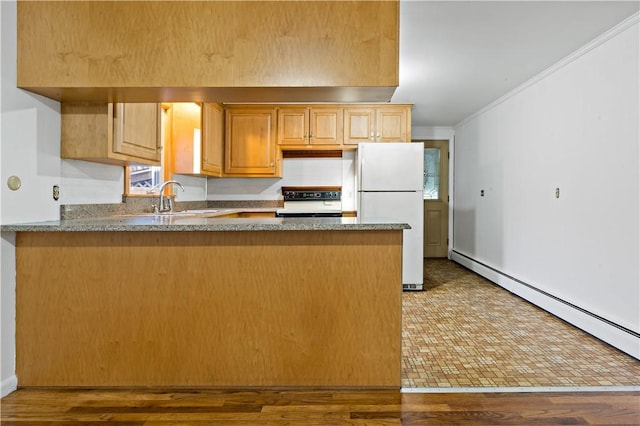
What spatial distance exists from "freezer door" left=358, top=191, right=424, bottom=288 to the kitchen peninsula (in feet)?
8.11

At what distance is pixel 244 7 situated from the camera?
6.42ft

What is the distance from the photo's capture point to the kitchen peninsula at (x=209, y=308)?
1.99m

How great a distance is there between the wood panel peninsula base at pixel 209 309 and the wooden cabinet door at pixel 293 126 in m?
3.10

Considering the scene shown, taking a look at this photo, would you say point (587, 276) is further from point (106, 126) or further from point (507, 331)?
point (106, 126)

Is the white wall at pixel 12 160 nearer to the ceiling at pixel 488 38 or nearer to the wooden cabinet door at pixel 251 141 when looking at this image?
the ceiling at pixel 488 38

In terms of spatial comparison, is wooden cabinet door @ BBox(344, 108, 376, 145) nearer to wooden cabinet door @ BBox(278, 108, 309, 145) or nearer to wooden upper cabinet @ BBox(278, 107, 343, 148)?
wooden upper cabinet @ BBox(278, 107, 343, 148)

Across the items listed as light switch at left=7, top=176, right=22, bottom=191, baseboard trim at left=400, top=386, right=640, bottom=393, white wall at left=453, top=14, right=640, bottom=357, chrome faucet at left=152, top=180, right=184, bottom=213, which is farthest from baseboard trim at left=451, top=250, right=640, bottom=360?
light switch at left=7, top=176, right=22, bottom=191

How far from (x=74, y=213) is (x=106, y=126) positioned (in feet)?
1.93

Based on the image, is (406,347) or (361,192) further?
(361,192)

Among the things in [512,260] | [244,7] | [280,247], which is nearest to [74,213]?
→ [280,247]

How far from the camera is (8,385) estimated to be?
196cm

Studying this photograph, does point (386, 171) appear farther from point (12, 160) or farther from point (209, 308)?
point (12, 160)

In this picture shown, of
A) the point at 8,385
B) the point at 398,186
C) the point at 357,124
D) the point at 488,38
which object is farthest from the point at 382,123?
the point at 8,385

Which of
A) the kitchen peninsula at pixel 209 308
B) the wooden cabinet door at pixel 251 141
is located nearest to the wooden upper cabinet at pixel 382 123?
the wooden cabinet door at pixel 251 141
